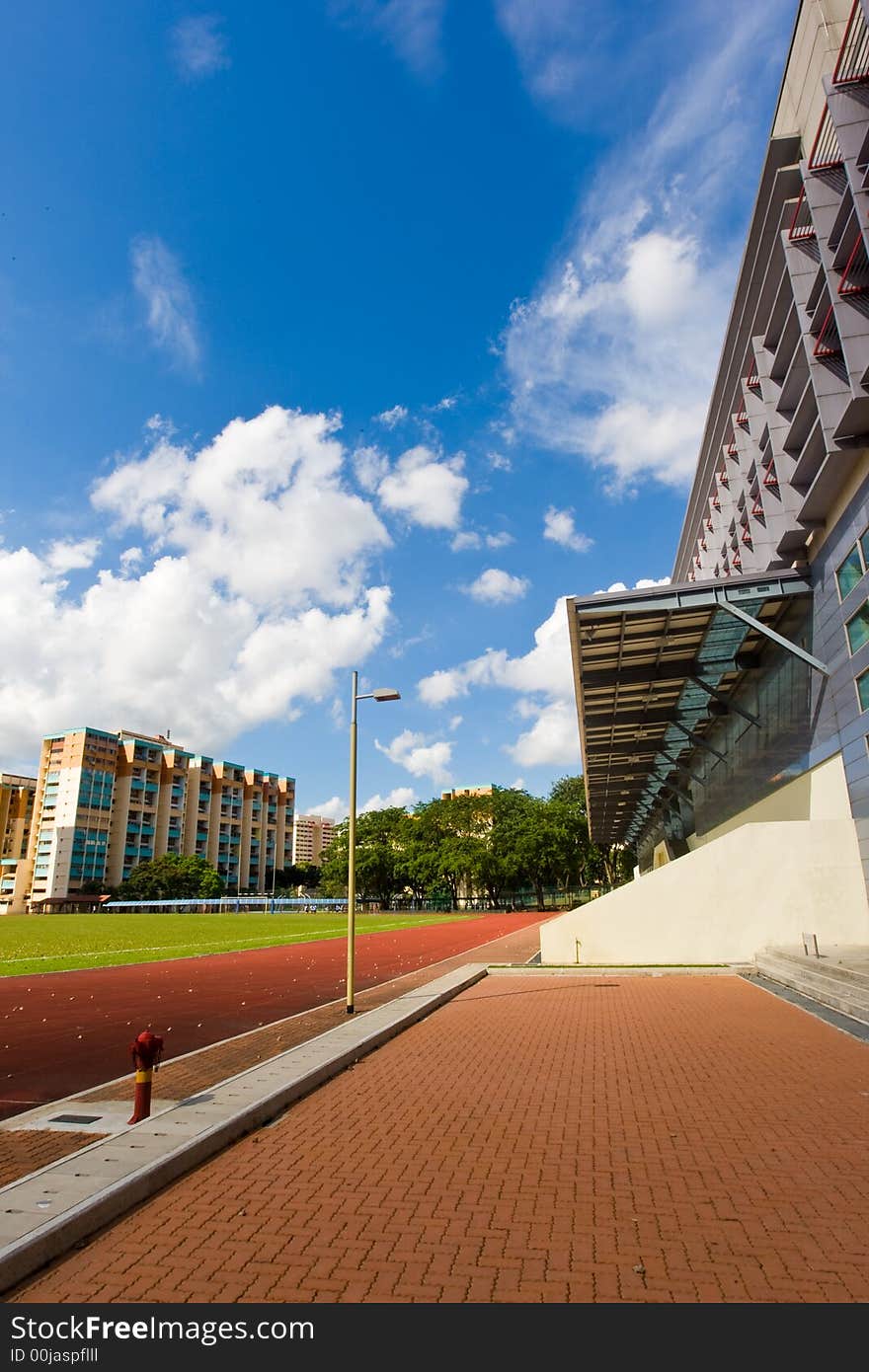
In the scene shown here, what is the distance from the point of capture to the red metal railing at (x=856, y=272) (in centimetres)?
1712

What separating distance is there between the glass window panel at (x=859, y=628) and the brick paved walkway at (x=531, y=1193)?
11773mm

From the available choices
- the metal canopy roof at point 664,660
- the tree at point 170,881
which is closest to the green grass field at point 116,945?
the metal canopy roof at point 664,660

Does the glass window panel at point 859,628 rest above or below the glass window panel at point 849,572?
below

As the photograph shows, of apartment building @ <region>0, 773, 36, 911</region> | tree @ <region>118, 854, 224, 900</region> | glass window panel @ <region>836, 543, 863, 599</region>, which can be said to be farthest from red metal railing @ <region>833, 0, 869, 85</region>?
apartment building @ <region>0, 773, 36, 911</region>

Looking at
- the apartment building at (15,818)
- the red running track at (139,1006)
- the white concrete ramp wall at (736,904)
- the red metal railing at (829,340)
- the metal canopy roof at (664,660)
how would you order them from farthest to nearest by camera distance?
the apartment building at (15,818)
the metal canopy roof at (664,660)
the white concrete ramp wall at (736,904)
the red metal railing at (829,340)
the red running track at (139,1006)

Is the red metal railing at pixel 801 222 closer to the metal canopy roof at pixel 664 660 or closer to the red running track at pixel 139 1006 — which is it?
the metal canopy roof at pixel 664 660

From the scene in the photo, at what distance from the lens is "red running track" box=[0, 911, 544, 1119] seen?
10102 millimetres

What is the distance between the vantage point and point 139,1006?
628 inches

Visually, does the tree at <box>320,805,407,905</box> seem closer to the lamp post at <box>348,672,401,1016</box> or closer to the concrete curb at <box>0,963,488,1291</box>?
the lamp post at <box>348,672,401,1016</box>

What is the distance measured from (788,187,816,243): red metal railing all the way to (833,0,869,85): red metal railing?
12.0ft

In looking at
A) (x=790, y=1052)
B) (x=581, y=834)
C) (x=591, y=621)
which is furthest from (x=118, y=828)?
(x=790, y=1052)

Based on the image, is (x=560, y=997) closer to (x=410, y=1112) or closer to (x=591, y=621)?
(x=410, y=1112)

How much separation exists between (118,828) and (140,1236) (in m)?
132

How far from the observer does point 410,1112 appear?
768cm
